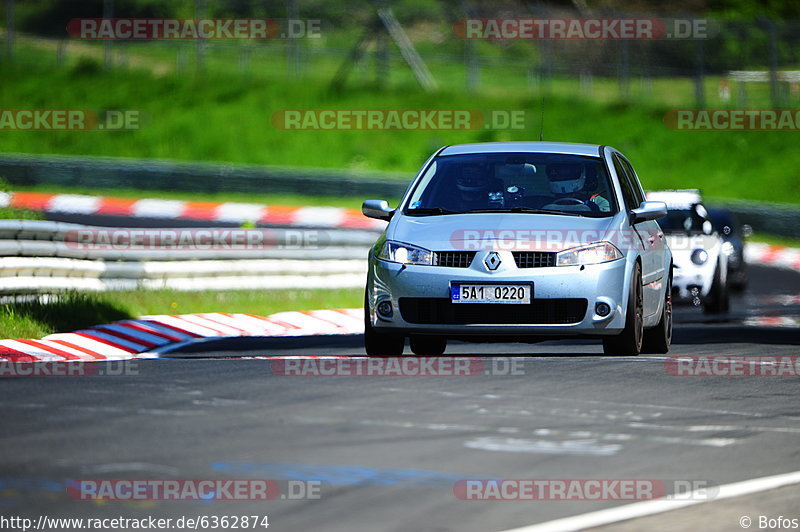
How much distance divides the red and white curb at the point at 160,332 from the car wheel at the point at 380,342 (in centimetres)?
217

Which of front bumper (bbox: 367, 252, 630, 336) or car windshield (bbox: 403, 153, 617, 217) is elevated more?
car windshield (bbox: 403, 153, 617, 217)

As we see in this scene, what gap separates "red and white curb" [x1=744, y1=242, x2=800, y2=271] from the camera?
3114 centimetres

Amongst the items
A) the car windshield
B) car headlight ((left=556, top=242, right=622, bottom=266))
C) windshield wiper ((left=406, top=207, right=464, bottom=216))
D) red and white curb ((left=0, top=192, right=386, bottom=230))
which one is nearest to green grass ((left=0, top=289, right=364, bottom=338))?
windshield wiper ((left=406, top=207, right=464, bottom=216))

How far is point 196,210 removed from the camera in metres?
32.4

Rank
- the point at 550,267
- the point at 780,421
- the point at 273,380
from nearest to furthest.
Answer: the point at 780,421 → the point at 273,380 → the point at 550,267

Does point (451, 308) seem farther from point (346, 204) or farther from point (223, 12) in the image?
point (223, 12)

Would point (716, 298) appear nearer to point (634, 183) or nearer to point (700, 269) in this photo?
point (700, 269)

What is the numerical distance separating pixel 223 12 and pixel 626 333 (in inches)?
1699

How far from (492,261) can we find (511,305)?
331 millimetres

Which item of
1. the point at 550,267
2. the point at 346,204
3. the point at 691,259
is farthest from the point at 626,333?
the point at 346,204

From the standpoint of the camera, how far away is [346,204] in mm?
36125

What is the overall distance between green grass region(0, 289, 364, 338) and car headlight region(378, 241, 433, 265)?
3599mm

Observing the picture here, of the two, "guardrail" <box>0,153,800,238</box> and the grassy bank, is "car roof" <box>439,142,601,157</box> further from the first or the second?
the grassy bank

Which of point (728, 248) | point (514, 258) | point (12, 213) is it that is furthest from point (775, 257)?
point (514, 258)
